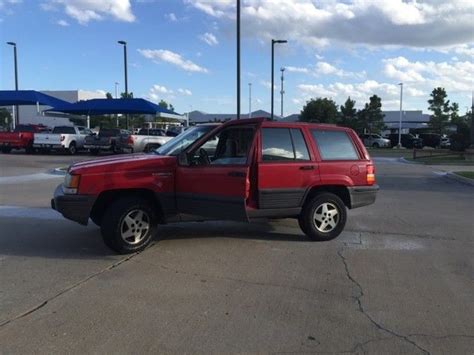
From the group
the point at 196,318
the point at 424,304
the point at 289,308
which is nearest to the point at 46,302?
the point at 196,318

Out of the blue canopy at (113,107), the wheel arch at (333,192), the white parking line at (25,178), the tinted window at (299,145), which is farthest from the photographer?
the blue canopy at (113,107)

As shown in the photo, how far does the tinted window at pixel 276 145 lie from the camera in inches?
297

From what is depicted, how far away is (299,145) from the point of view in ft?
25.7

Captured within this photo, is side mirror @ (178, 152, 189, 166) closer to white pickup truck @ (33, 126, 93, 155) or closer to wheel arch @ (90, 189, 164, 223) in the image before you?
wheel arch @ (90, 189, 164, 223)

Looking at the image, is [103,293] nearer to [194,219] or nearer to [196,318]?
[196,318]

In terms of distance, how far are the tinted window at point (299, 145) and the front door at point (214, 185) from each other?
2.19 feet

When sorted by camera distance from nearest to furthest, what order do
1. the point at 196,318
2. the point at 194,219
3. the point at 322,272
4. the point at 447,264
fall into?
1. the point at 196,318
2. the point at 322,272
3. the point at 447,264
4. the point at 194,219

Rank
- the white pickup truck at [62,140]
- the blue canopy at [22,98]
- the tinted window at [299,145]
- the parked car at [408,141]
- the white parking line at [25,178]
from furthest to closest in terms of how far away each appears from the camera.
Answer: the parked car at [408,141] < the blue canopy at [22,98] < the white pickup truck at [62,140] < the white parking line at [25,178] < the tinted window at [299,145]

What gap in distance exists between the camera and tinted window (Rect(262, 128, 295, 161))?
7547mm

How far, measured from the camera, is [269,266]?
6570mm

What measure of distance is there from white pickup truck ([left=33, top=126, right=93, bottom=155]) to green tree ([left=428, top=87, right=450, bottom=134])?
159ft

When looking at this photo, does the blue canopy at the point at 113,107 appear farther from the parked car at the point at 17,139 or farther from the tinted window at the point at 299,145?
the tinted window at the point at 299,145

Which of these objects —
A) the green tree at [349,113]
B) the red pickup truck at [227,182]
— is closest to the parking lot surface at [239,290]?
the red pickup truck at [227,182]

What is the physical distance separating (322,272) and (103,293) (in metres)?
2.55
